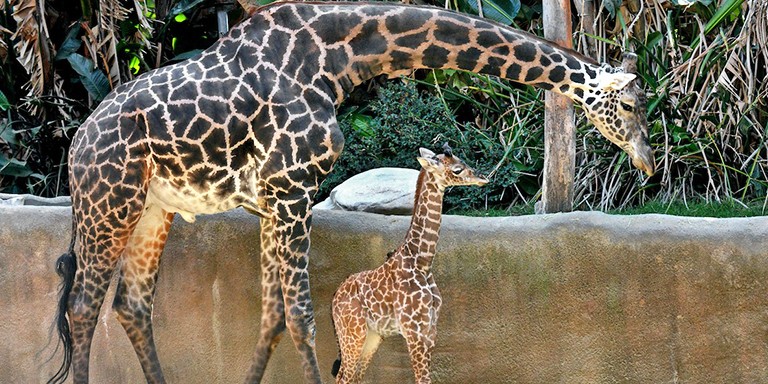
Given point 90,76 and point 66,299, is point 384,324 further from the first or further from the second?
point 90,76

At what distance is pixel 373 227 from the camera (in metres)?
6.82

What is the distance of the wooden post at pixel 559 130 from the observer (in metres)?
7.19

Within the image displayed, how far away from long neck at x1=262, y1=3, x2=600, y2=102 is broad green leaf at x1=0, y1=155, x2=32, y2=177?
4.83 meters

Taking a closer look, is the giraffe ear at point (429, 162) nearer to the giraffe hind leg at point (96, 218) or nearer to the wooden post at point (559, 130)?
the wooden post at point (559, 130)

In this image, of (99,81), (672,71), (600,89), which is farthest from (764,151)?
(99,81)

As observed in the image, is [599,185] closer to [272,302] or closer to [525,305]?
[525,305]

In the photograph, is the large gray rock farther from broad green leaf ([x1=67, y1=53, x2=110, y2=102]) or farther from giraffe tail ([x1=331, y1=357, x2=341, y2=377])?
broad green leaf ([x1=67, y1=53, x2=110, y2=102])

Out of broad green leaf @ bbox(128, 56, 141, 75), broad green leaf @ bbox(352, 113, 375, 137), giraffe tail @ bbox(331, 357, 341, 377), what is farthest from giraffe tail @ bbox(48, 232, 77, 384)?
broad green leaf @ bbox(128, 56, 141, 75)

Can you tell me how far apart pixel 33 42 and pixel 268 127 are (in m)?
5.14

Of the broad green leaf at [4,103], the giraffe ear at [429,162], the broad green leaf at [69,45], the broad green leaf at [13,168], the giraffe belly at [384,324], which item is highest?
the broad green leaf at [69,45]

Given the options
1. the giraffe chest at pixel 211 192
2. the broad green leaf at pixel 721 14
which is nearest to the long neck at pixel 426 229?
the giraffe chest at pixel 211 192

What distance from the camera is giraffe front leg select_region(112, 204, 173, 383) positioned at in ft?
21.0

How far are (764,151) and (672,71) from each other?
3.70 ft

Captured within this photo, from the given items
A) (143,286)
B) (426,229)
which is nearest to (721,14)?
(426,229)
